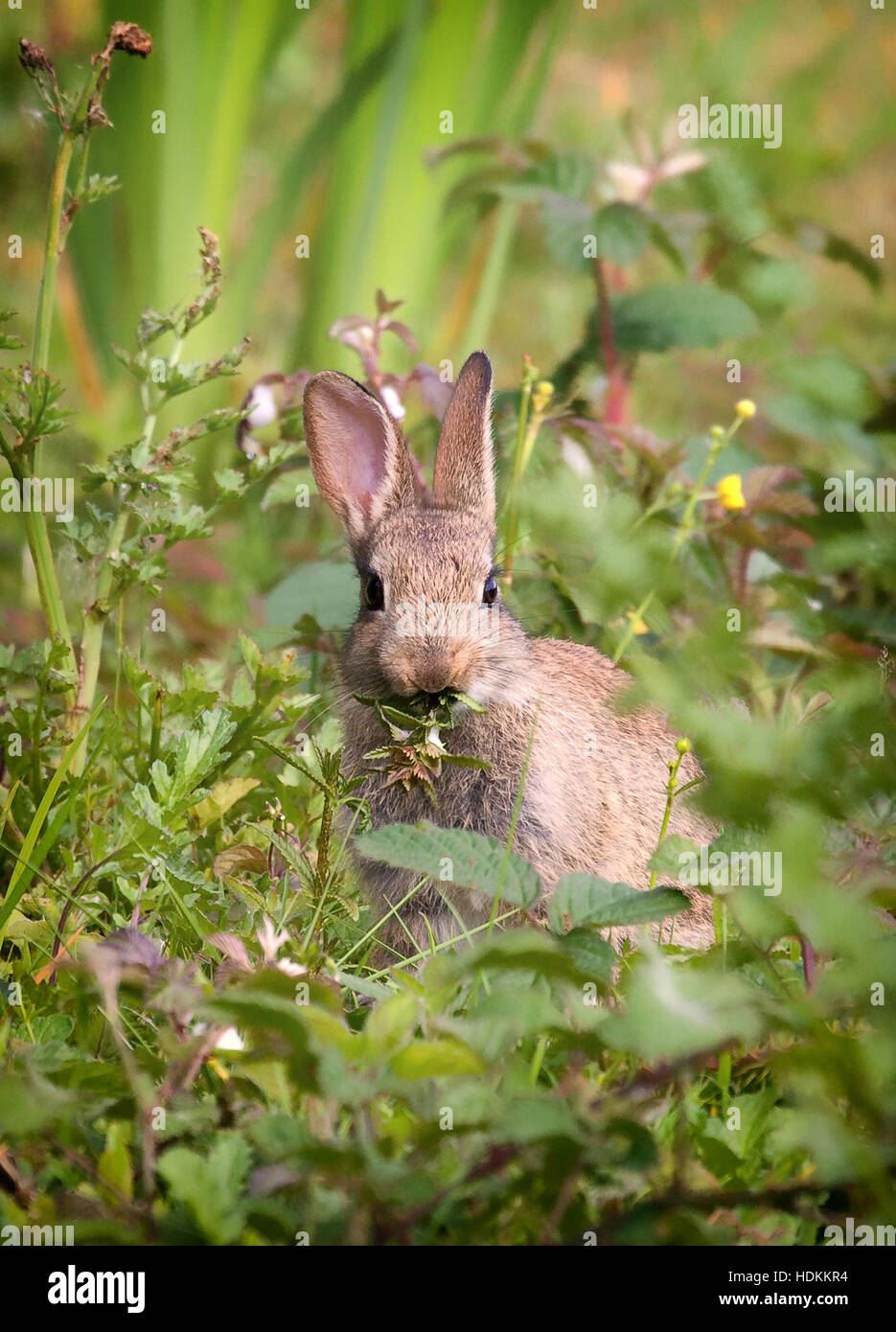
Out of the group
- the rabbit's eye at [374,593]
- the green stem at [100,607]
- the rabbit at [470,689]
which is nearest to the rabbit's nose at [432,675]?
the rabbit at [470,689]

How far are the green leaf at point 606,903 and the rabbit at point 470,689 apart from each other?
2.63ft

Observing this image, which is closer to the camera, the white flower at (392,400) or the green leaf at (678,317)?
the white flower at (392,400)

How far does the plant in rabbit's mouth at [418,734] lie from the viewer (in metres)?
3.28

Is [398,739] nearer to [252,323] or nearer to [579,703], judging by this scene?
[579,703]

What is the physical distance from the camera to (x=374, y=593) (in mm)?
3758

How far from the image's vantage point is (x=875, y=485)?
4.43 m

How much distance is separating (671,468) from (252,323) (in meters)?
2.91

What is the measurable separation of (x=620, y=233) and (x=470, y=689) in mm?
1830

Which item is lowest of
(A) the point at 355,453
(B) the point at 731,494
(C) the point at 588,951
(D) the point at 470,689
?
(C) the point at 588,951
